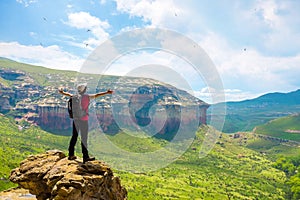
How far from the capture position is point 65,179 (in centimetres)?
1476

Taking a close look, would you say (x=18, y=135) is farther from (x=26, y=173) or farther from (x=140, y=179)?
(x=26, y=173)

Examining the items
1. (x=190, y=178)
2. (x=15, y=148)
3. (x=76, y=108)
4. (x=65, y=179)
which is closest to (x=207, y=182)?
(x=190, y=178)

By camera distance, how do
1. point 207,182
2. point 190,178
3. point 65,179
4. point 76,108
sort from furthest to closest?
point 190,178
point 207,182
point 76,108
point 65,179

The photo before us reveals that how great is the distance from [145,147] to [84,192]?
581ft

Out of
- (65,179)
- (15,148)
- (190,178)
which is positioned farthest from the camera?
(15,148)

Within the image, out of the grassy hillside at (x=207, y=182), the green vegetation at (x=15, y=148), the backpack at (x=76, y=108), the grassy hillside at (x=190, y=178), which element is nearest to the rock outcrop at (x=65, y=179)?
the backpack at (x=76, y=108)

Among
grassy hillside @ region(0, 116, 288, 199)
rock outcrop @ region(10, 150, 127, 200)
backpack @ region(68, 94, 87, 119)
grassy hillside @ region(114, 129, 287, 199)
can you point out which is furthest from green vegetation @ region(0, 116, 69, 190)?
backpack @ region(68, 94, 87, 119)

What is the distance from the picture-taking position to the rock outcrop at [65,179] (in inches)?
572

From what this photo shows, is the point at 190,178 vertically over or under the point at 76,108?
under

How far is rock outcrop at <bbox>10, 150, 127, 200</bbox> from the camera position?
572 inches

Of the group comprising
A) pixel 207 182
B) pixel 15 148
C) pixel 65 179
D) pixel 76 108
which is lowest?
pixel 207 182

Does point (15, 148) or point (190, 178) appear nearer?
point (190, 178)

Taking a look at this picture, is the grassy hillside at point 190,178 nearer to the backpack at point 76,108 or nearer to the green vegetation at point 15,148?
the green vegetation at point 15,148

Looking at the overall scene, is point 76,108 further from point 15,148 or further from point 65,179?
point 15,148
